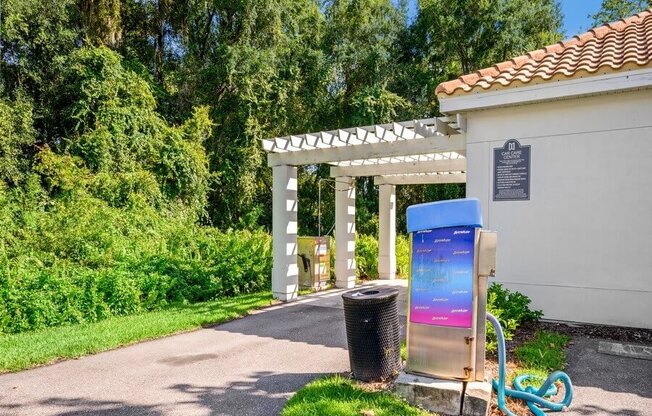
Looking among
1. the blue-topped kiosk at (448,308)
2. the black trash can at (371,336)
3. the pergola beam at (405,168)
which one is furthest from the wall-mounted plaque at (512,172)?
the black trash can at (371,336)

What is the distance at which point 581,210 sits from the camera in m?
6.67

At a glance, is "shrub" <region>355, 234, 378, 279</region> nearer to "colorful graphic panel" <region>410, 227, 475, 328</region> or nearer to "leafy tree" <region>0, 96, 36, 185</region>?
"colorful graphic panel" <region>410, 227, 475, 328</region>

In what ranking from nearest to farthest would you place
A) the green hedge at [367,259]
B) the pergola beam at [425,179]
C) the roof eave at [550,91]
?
1. the roof eave at [550,91]
2. the pergola beam at [425,179]
3. the green hedge at [367,259]

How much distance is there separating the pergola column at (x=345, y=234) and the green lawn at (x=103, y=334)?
3557 mm

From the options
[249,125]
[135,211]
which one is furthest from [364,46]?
[135,211]

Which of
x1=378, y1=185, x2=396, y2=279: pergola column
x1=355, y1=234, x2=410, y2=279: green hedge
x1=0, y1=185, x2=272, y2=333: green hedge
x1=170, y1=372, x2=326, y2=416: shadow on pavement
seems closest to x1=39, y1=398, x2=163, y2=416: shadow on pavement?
x1=170, y1=372, x2=326, y2=416: shadow on pavement

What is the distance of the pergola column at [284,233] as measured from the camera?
391 inches

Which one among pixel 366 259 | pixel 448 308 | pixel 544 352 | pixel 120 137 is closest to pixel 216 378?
pixel 448 308

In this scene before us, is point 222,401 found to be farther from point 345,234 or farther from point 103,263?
point 345,234

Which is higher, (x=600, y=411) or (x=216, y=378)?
(x=600, y=411)

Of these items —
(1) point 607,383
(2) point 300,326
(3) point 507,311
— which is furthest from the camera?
(2) point 300,326

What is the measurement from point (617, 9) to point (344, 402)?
26525 mm

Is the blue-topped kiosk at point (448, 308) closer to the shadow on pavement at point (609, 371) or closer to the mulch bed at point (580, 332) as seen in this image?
the mulch bed at point (580, 332)

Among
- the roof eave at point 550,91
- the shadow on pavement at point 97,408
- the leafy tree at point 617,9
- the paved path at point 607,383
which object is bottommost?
the shadow on pavement at point 97,408
